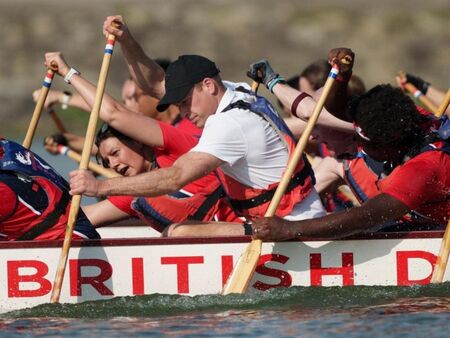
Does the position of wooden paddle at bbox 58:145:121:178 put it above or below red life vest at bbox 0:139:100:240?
above

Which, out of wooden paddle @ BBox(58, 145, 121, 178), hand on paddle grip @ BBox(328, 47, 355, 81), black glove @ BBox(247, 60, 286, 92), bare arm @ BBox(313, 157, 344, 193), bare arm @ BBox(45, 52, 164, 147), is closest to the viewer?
hand on paddle grip @ BBox(328, 47, 355, 81)

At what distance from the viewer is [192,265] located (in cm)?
973

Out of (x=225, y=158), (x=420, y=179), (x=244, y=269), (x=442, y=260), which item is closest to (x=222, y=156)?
(x=225, y=158)

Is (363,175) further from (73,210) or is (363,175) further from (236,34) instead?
(236,34)

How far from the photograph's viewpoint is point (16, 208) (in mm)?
9453

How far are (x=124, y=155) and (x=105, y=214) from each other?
0.95 meters

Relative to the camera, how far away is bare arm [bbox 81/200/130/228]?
449 inches

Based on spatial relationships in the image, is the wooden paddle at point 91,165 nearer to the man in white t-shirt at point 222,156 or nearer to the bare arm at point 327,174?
the bare arm at point 327,174

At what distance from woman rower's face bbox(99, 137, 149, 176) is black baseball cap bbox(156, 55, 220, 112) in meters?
0.91

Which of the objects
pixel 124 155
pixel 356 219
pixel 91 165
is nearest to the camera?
pixel 356 219

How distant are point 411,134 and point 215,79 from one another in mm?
1285

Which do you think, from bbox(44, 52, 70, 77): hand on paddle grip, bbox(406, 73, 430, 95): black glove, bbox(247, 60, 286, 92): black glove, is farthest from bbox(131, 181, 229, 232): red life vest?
bbox(406, 73, 430, 95): black glove

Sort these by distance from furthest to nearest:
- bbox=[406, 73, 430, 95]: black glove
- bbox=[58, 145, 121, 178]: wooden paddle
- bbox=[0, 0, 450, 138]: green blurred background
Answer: bbox=[0, 0, 450, 138]: green blurred background → bbox=[406, 73, 430, 95]: black glove → bbox=[58, 145, 121, 178]: wooden paddle

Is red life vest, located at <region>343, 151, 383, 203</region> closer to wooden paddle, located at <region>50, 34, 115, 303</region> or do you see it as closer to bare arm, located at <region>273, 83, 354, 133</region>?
bare arm, located at <region>273, 83, 354, 133</region>
